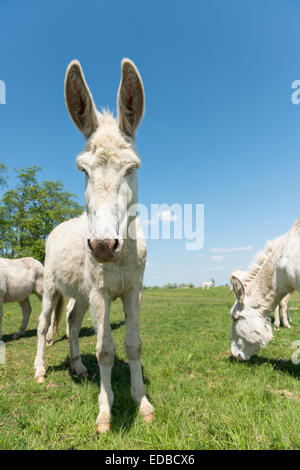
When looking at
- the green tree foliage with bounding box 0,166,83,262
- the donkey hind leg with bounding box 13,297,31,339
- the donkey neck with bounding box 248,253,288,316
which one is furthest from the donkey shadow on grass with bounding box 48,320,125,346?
the green tree foliage with bounding box 0,166,83,262

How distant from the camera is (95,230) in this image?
6.49ft

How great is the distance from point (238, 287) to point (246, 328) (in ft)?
2.48

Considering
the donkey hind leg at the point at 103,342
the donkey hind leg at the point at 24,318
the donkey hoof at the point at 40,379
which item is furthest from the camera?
the donkey hind leg at the point at 24,318

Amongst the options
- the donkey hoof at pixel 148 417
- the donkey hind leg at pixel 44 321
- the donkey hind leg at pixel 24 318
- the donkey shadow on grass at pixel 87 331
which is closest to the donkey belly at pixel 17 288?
the donkey hind leg at pixel 24 318

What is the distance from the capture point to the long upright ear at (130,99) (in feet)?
8.26

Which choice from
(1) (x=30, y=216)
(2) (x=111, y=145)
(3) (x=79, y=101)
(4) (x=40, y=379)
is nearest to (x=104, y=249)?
(2) (x=111, y=145)

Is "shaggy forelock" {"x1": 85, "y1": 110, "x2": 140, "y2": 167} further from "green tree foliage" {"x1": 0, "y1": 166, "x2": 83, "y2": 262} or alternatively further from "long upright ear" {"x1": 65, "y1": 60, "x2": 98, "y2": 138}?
"green tree foliage" {"x1": 0, "y1": 166, "x2": 83, "y2": 262}

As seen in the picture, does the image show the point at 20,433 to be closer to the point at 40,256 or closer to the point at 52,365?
the point at 52,365

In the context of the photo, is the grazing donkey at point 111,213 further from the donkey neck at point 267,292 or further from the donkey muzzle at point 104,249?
the donkey neck at point 267,292

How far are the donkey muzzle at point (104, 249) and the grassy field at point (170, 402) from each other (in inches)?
65.2

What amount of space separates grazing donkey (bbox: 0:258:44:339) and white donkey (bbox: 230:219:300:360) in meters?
6.88

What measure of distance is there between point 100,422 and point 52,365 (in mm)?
2862

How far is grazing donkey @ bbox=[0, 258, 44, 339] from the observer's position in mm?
8117

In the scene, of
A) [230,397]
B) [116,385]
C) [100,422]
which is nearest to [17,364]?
[116,385]
